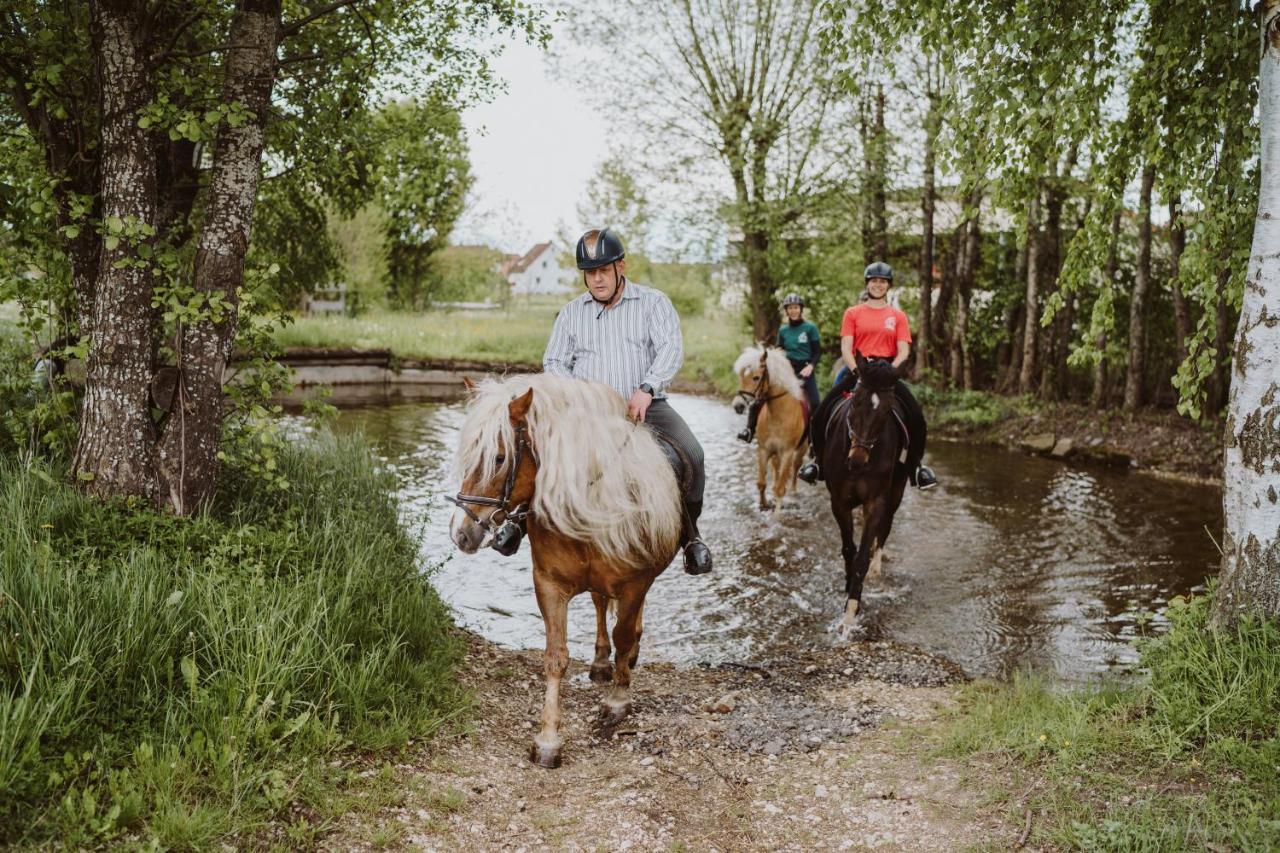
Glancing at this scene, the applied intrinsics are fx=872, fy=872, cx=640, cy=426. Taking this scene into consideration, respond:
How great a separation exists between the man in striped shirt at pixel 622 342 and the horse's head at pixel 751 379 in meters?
5.59

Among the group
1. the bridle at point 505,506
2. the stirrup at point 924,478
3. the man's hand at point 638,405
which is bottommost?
the stirrup at point 924,478

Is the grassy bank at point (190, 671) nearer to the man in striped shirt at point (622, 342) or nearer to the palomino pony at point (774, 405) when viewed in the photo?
the man in striped shirt at point (622, 342)

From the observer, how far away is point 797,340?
12.2 meters

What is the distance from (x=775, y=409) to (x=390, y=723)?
749cm

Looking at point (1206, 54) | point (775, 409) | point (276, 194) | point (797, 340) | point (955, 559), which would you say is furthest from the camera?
point (797, 340)

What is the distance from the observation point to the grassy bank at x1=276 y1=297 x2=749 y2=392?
24141mm

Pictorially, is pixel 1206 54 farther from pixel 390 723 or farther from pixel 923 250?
pixel 923 250

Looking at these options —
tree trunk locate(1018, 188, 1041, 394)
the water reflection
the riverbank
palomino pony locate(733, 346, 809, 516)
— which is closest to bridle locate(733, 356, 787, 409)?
palomino pony locate(733, 346, 809, 516)

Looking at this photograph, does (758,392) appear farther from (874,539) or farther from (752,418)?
(874,539)

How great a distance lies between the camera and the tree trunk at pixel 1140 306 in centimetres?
1403

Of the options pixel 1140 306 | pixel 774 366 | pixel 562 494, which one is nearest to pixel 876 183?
pixel 1140 306

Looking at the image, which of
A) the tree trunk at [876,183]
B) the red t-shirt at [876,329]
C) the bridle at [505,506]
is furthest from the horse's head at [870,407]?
the tree trunk at [876,183]

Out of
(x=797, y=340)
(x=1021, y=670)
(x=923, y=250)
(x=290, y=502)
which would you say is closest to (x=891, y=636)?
(x=1021, y=670)

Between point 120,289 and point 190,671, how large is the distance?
271 centimetres
